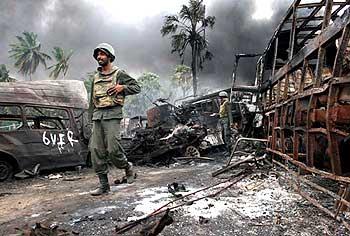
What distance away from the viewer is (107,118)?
150 inches

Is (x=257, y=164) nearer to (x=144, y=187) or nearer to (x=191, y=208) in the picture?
(x=144, y=187)

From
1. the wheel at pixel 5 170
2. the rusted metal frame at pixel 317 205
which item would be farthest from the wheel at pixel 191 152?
the rusted metal frame at pixel 317 205

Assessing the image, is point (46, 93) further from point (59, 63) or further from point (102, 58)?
point (59, 63)

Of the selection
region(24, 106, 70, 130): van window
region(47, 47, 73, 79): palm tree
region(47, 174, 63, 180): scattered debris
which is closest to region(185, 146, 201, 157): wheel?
region(24, 106, 70, 130): van window

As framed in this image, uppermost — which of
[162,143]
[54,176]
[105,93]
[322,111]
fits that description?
[105,93]

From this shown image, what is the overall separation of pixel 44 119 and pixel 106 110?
364 cm

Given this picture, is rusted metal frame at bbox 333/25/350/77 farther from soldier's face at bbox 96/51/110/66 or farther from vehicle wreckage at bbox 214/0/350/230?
soldier's face at bbox 96/51/110/66

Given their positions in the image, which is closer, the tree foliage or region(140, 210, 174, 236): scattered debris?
region(140, 210, 174, 236): scattered debris

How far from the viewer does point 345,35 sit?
237 centimetres

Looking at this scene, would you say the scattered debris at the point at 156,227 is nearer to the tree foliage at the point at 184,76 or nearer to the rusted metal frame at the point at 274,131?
the rusted metal frame at the point at 274,131

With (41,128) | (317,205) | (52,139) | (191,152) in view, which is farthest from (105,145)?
(191,152)

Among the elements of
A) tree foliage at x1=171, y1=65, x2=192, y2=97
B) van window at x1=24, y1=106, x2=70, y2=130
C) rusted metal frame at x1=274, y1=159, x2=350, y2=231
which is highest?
tree foliage at x1=171, y1=65, x2=192, y2=97

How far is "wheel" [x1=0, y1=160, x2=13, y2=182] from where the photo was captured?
18.4 feet

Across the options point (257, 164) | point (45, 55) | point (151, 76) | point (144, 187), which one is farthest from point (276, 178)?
point (151, 76)
